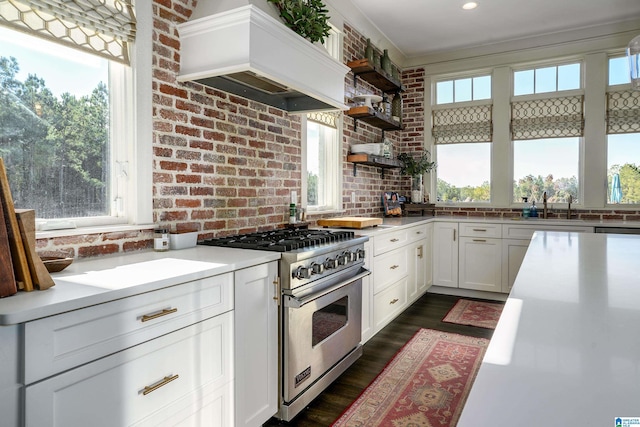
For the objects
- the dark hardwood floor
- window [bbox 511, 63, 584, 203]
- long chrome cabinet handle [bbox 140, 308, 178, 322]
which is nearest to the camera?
long chrome cabinet handle [bbox 140, 308, 178, 322]

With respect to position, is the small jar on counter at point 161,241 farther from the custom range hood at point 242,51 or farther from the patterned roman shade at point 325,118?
the patterned roman shade at point 325,118

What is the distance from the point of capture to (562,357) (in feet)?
2.43

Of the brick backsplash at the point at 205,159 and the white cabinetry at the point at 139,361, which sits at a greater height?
the brick backsplash at the point at 205,159

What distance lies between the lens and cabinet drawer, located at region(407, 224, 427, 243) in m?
4.10

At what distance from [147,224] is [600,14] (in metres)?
5.00

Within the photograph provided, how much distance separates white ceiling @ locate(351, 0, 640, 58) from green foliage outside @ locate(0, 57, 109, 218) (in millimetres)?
3071

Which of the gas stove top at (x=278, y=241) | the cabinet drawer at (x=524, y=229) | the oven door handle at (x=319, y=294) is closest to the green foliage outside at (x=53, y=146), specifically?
the gas stove top at (x=278, y=241)

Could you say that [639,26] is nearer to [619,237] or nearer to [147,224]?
[619,237]

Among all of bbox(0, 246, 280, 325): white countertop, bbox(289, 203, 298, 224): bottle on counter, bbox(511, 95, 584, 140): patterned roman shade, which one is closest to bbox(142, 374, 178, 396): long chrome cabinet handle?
bbox(0, 246, 280, 325): white countertop

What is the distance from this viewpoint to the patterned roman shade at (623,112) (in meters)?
4.42

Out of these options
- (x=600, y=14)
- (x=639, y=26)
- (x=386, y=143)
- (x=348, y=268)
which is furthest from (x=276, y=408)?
(x=639, y=26)

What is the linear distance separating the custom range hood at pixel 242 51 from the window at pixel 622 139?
3.88 m

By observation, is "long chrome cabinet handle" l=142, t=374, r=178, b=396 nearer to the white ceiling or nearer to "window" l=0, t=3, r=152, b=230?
"window" l=0, t=3, r=152, b=230

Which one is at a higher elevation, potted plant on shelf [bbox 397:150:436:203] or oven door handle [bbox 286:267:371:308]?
potted plant on shelf [bbox 397:150:436:203]
